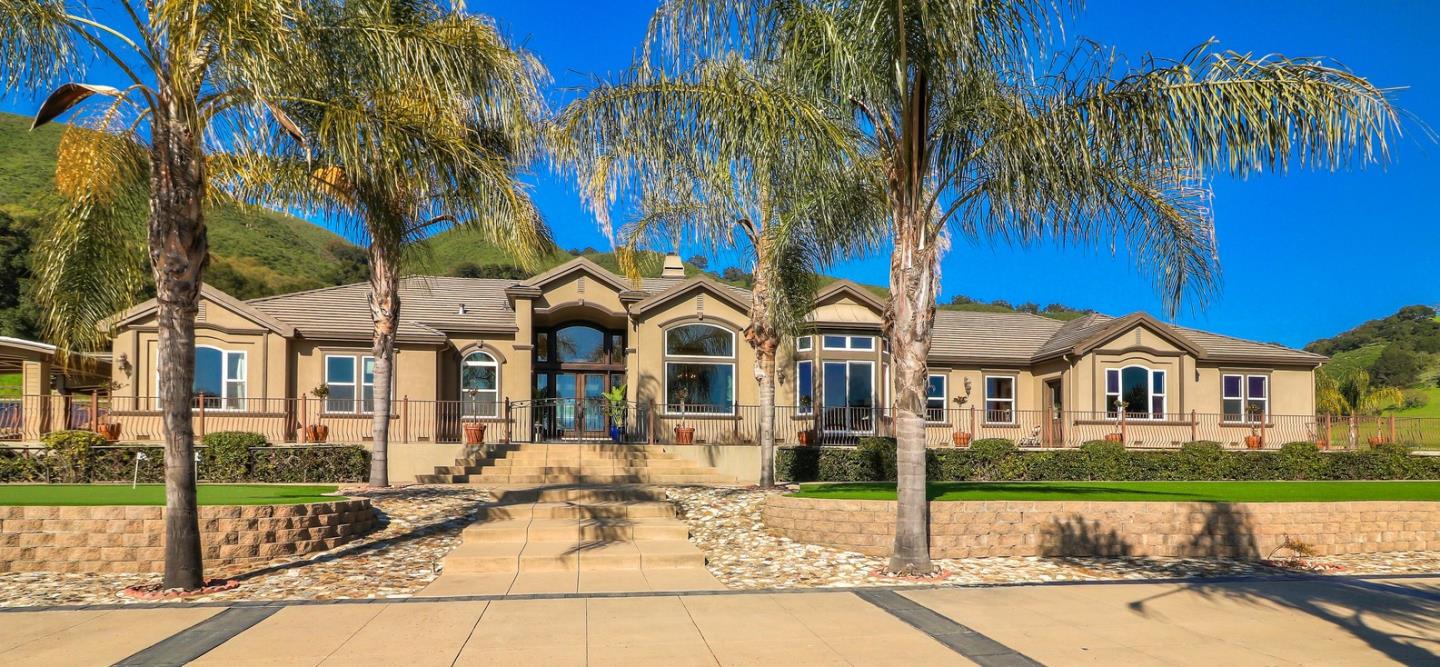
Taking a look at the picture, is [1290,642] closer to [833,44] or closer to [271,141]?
[833,44]

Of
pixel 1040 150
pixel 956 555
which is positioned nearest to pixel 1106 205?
pixel 1040 150

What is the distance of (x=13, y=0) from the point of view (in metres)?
8.94

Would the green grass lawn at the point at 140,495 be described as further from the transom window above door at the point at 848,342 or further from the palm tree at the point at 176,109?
the transom window above door at the point at 848,342

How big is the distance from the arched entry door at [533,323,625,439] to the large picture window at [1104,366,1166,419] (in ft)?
43.1

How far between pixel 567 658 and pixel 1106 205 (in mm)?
7918

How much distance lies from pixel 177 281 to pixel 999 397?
22519 mm

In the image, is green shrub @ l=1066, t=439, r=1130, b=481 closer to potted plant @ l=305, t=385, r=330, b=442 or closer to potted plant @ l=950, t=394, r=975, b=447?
potted plant @ l=950, t=394, r=975, b=447

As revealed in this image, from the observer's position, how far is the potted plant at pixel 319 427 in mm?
20953

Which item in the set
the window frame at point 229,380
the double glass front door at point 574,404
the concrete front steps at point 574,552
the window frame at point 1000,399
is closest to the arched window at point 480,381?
the double glass front door at point 574,404

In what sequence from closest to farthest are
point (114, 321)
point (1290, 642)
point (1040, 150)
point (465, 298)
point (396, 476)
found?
point (1290, 642), point (1040, 150), point (114, 321), point (396, 476), point (465, 298)

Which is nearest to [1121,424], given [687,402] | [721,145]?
[687,402]

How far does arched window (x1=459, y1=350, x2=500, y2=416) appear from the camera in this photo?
23.4 meters

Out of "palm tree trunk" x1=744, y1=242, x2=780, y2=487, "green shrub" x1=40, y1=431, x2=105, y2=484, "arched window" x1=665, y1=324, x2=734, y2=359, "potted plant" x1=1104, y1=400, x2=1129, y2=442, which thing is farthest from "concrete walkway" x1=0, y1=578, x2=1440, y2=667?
"potted plant" x1=1104, y1=400, x2=1129, y2=442

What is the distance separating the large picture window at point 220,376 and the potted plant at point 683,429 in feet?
32.7
